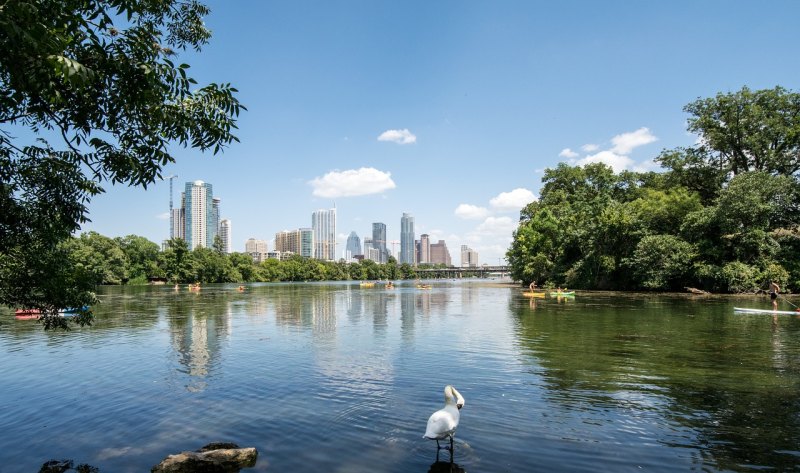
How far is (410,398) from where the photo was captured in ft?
41.4

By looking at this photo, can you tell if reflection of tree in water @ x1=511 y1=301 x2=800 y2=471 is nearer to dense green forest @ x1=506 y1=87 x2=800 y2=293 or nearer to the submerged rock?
the submerged rock

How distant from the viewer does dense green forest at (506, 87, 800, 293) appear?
48406mm

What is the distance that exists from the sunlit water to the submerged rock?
29 centimetres

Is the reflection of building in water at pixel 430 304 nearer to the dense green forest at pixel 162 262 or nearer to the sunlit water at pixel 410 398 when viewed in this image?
the sunlit water at pixel 410 398

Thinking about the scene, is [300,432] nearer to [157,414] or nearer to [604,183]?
[157,414]

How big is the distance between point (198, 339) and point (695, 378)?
22.2 meters

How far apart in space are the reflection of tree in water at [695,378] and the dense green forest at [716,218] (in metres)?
26.5

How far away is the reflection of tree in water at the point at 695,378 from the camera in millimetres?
9234

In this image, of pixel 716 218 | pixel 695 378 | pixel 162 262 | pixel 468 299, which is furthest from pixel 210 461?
pixel 162 262

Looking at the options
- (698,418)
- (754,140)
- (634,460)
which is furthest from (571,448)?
(754,140)

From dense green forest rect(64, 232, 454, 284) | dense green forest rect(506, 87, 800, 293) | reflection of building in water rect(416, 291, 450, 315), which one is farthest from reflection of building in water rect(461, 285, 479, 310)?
dense green forest rect(64, 232, 454, 284)

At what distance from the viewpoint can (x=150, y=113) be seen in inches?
255

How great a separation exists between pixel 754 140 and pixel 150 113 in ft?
212

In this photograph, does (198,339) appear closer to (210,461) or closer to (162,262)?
(210,461)
